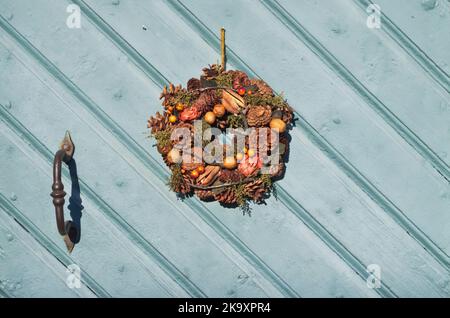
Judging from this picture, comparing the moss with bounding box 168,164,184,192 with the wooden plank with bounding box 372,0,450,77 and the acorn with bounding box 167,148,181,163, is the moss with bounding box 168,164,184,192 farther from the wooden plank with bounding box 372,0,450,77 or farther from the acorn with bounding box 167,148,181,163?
the wooden plank with bounding box 372,0,450,77

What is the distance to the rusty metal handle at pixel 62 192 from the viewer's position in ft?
4.36

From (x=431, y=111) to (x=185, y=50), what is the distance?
0.60 metres

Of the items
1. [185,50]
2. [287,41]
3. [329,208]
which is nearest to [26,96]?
[185,50]

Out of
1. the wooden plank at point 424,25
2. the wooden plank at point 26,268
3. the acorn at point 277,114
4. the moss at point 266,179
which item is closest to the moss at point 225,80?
the acorn at point 277,114

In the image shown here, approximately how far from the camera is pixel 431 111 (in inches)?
56.6

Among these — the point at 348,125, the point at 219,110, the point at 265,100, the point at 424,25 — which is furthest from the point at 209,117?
the point at 424,25

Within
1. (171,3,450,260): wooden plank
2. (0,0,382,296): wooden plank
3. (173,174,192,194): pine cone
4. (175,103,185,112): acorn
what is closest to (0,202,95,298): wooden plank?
(0,0,382,296): wooden plank

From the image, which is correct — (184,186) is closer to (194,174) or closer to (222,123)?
(194,174)

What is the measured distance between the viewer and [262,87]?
140 cm

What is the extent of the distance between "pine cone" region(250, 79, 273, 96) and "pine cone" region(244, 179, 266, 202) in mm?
202

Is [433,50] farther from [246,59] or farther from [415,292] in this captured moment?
[415,292]

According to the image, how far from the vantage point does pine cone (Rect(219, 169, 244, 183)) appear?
1.39 m

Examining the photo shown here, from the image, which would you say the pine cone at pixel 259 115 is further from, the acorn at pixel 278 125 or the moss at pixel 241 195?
the moss at pixel 241 195

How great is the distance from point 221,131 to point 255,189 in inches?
6.2
